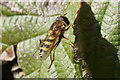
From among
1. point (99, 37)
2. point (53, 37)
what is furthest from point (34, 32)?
point (99, 37)

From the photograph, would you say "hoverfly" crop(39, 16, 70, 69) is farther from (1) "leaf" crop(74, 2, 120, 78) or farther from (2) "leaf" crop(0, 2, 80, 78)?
(1) "leaf" crop(74, 2, 120, 78)

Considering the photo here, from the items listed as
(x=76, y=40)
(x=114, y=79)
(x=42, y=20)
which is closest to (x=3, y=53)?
(x=42, y=20)

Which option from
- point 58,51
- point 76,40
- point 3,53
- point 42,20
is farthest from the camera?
point 3,53

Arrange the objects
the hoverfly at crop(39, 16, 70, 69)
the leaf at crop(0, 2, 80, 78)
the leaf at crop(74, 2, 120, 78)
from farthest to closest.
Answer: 1. the hoverfly at crop(39, 16, 70, 69)
2. the leaf at crop(0, 2, 80, 78)
3. the leaf at crop(74, 2, 120, 78)

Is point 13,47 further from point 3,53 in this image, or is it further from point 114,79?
point 114,79

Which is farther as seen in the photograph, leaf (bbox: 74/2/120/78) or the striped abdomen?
the striped abdomen

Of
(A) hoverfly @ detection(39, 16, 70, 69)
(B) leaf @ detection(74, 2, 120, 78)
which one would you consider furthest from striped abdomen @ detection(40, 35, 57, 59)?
(B) leaf @ detection(74, 2, 120, 78)
